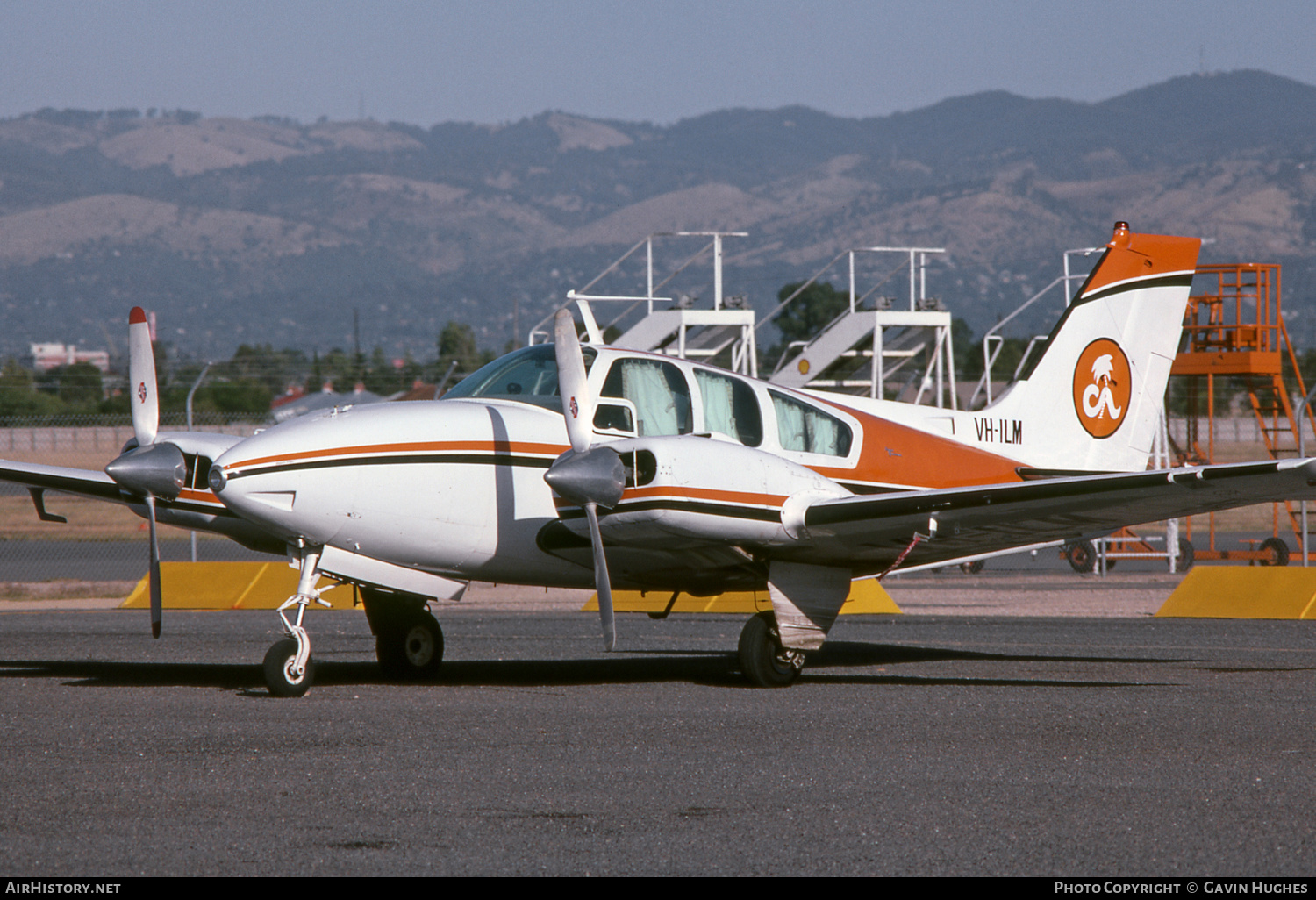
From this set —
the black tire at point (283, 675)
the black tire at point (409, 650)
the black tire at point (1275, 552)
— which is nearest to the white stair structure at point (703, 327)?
the black tire at point (1275, 552)

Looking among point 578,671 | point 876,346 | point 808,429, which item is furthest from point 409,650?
point 876,346

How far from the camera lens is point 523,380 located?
12.0m

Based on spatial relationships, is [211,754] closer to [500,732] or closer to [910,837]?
[500,732]

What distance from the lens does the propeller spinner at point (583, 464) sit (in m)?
10.5

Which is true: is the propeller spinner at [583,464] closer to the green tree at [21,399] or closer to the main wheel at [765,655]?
the main wheel at [765,655]

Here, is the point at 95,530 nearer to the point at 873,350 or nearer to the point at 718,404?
the point at 873,350

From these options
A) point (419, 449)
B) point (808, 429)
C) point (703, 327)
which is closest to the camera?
point (419, 449)

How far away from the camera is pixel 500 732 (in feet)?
30.8

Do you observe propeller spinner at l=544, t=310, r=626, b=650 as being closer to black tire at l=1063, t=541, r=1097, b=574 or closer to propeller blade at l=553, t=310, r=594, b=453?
propeller blade at l=553, t=310, r=594, b=453

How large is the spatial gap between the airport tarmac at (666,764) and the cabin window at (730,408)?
2.18 m

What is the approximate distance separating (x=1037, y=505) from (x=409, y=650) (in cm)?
545

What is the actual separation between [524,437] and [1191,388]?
22203mm

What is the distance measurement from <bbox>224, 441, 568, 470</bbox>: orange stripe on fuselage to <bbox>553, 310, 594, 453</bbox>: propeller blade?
405mm
